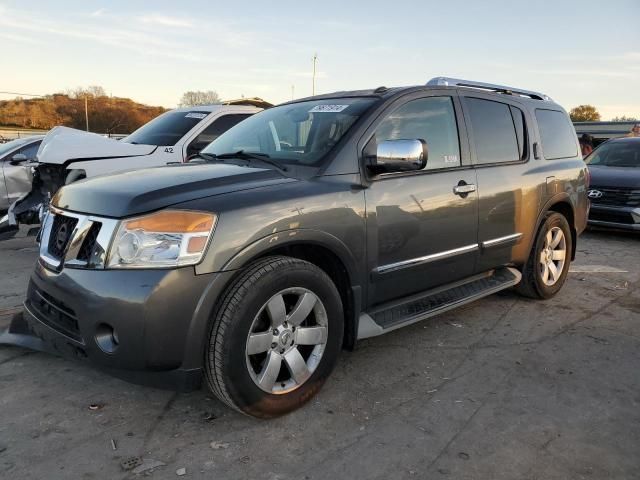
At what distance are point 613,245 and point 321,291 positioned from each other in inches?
249

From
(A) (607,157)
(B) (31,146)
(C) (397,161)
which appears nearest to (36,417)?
(C) (397,161)

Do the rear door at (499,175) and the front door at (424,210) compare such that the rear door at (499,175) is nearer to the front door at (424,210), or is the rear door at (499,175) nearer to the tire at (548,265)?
the front door at (424,210)

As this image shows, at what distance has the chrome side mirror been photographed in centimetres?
299

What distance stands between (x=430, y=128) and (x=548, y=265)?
2.04m

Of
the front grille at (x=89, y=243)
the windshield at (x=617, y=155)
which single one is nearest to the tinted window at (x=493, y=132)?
the front grille at (x=89, y=243)

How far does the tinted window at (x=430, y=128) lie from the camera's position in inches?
134

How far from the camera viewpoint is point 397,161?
3.07 m

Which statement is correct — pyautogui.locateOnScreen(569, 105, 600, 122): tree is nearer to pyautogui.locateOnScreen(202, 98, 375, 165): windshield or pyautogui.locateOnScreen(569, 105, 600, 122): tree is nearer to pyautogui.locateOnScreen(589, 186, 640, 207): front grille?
pyautogui.locateOnScreen(589, 186, 640, 207): front grille

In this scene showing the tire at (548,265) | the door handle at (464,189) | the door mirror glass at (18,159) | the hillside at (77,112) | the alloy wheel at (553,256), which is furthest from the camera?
the hillside at (77,112)

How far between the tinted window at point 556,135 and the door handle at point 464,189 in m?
1.30

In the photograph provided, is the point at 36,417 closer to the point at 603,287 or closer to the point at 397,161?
the point at 397,161

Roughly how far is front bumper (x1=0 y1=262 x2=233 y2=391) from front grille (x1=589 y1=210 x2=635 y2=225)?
7156mm

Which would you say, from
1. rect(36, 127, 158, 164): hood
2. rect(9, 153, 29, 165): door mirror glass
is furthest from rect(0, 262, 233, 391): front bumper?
rect(9, 153, 29, 165): door mirror glass

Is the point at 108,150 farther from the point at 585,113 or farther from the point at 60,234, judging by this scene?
the point at 585,113
